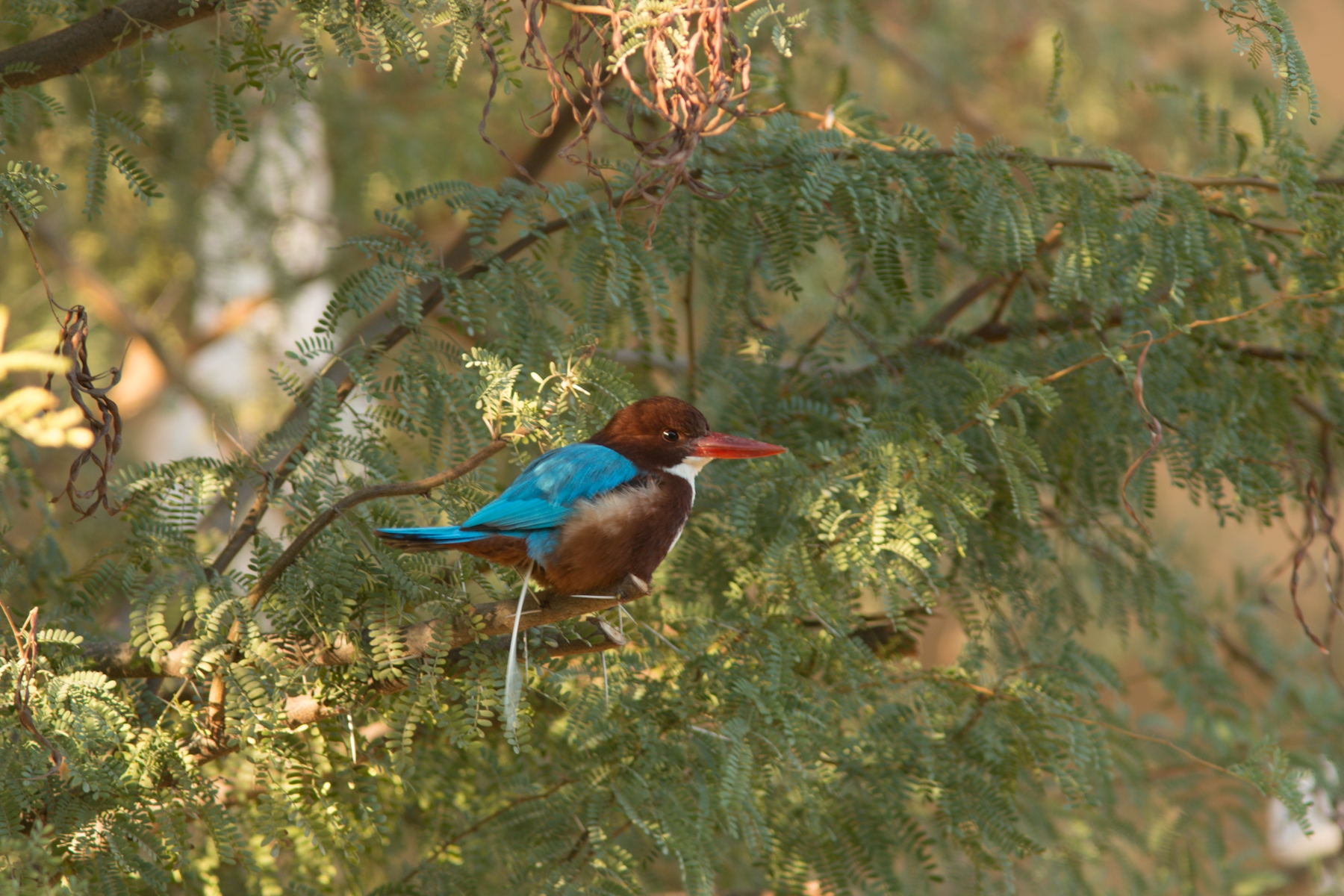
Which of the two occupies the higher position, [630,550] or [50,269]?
[630,550]

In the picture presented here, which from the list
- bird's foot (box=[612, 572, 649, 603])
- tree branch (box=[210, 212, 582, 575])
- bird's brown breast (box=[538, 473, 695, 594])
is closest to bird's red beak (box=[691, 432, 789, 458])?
bird's brown breast (box=[538, 473, 695, 594])

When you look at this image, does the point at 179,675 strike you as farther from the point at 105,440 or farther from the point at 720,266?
the point at 720,266

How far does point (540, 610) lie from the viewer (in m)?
2.12

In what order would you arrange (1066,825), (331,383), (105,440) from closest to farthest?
(105,440), (331,383), (1066,825)

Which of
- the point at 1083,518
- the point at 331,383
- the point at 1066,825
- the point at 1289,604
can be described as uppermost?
the point at 331,383

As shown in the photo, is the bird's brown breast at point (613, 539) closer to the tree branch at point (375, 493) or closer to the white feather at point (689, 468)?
the white feather at point (689, 468)

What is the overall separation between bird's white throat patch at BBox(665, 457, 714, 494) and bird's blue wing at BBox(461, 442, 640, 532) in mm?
133

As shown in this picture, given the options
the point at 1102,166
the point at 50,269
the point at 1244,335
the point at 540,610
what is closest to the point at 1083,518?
the point at 1244,335

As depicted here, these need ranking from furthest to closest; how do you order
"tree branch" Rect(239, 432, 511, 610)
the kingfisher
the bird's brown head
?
the bird's brown head < the kingfisher < "tree branch" Rect(239, 432, 511, 610)

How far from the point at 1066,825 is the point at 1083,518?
4.04ft

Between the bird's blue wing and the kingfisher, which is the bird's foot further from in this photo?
the bird's blue wing

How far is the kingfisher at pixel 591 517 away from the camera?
6.91 feet

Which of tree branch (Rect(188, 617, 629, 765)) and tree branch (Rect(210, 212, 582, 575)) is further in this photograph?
tree branch (Rect(210, 212, 582, 575))

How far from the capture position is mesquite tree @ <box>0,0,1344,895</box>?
7.16 feet
